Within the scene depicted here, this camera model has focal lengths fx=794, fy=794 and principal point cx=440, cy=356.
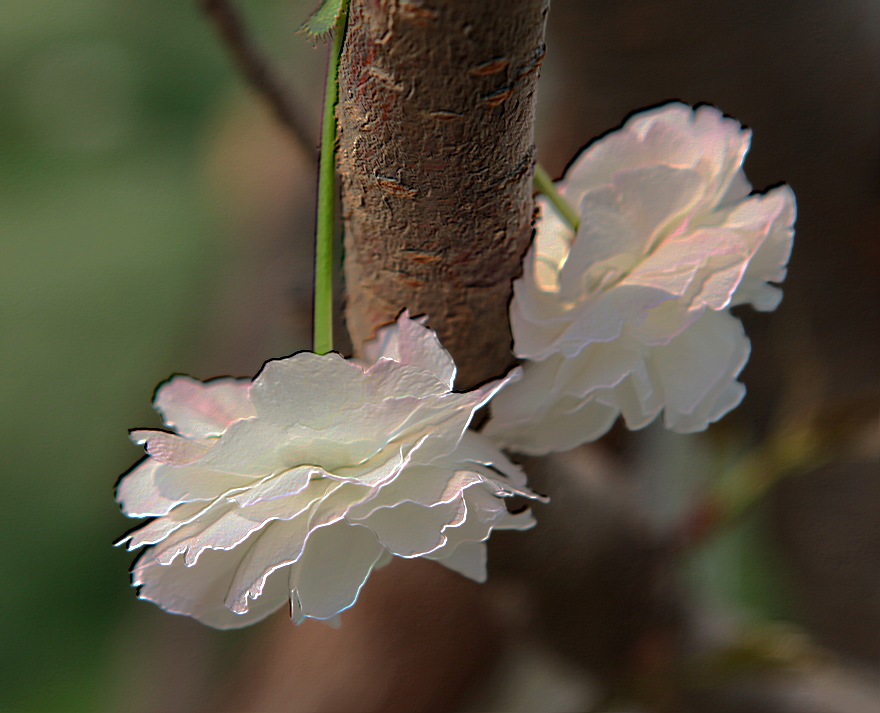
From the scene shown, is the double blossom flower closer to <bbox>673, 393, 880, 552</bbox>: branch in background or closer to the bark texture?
the bark texture

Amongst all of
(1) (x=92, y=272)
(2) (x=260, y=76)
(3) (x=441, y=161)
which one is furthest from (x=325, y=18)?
(1) (x=92, y=272)

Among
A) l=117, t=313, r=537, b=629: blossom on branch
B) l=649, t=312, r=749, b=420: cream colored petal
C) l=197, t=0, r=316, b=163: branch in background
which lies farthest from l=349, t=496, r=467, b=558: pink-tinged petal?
l=197, t=0, r=316, b=163: branch in background

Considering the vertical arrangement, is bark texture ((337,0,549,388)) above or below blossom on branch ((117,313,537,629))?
above

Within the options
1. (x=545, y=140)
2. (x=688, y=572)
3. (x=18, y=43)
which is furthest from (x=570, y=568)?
(x=18, y=43)

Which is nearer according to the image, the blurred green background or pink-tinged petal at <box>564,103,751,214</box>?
pink-tinged petal at <box>564,103,751,214</box>

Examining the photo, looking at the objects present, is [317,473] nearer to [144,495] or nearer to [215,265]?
[144,495]

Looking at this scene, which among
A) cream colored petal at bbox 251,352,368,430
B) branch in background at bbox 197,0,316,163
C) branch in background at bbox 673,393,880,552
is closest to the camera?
cream colored petal at bbox 251,352,368,430

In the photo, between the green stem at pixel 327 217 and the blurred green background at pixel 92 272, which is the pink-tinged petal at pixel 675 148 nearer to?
the green stem at pixel 327 217

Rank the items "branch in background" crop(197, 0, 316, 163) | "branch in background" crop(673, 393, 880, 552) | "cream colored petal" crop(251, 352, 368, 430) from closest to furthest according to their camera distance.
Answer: "cream colored petal" crop(251, 352, 368, 430), "branch in background" crop(197, 0, 316, 163), "branch in background" crop(673, 393, 880, 552)
